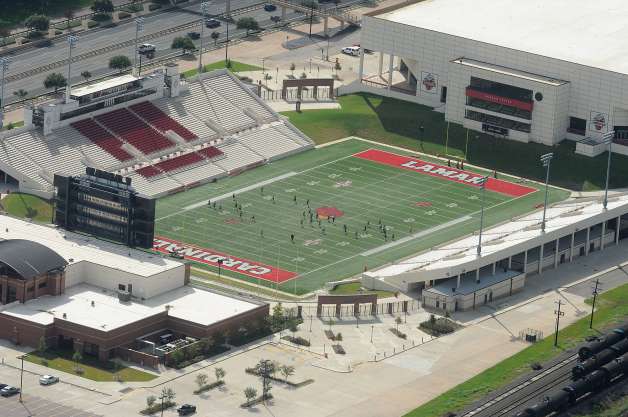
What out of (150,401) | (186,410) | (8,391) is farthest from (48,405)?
(186,410)

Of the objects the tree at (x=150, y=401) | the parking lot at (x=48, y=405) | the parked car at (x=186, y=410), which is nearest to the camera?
the parking lot at (x=48, y=405)

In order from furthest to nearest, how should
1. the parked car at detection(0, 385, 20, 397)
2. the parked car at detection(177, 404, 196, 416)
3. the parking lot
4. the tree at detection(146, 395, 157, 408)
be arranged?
the parked car at detection(0, 385, 20, 397), the tree at detection(146, 395, 157, 408), the parked car at detection(177, 404, 196, 416), the parking lot

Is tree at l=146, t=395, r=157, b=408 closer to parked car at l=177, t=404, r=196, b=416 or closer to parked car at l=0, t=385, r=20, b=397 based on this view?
parked car at l=177, t=404, r=196, b=416

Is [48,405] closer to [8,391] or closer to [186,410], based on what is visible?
[8,391]

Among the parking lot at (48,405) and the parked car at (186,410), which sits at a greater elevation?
the parked car at (186,410)

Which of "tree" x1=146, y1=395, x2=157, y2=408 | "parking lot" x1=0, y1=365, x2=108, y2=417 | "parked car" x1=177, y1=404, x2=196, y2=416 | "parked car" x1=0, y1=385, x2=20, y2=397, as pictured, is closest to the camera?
"parking lot" x1=0, y1=365, x2=108, y2=417

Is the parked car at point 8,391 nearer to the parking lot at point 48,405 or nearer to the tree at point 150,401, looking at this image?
the parking lot at point 48,405

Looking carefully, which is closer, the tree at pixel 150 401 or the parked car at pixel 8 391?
the tree at pixel 150 401

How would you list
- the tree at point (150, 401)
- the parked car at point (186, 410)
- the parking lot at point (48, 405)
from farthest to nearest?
1. the tree at point (150, 401)
2. the parked car at point (186, 410)
3. the parking lot at point (48, 405)

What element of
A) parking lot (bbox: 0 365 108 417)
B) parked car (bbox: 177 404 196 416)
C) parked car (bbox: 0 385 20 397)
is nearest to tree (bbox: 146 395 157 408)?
parked car (bbox: 177 404 196 416)

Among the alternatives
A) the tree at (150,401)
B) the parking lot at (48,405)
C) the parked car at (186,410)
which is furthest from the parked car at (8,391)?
the parked car at (186,410)

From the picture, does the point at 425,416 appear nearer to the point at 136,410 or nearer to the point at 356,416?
the point at 356,416
